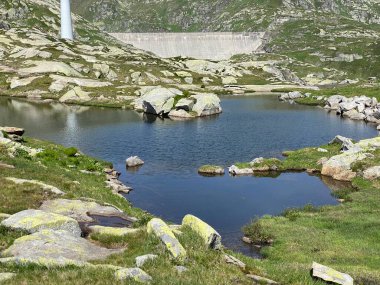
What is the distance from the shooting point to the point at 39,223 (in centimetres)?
2364

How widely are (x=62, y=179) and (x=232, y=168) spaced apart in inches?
1394

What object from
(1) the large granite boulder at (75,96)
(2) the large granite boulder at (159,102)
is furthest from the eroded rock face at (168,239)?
(1) the large granite boulder at (75,96)

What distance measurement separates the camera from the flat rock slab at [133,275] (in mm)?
17209

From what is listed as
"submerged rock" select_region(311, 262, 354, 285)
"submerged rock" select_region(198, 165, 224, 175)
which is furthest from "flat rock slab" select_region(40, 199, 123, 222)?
"submerged rock" select_region(198, 165, 224, 175)

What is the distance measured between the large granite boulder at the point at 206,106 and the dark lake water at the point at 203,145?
5130 millimetres

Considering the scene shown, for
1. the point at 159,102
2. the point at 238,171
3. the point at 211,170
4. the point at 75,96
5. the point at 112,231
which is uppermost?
the point at 75,96

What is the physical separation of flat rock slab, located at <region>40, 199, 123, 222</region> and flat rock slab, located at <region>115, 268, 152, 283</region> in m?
11.6

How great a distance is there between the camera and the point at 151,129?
111 meters

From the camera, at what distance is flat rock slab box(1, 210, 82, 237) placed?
76.9 feet

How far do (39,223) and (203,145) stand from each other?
224ft

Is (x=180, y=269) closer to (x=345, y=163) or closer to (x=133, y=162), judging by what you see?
(x=345, y=163)

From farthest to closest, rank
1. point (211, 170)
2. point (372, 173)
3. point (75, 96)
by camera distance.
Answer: point (75, 96) → point (211, 170) → point (372, 173)

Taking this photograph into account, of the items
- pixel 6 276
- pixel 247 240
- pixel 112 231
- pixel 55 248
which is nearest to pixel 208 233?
pixel 112 231

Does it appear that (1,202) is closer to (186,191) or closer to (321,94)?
(186,191)
